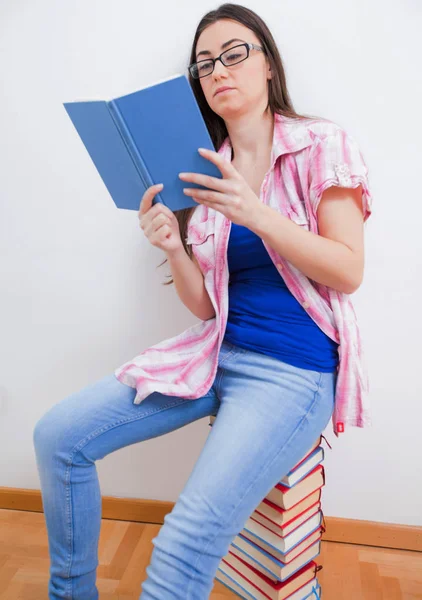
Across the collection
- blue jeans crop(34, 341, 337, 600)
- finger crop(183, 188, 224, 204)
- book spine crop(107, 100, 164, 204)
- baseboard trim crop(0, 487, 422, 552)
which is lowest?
baseboard trim crop(0, 487, 422, 552)

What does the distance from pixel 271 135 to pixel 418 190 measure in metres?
0.40

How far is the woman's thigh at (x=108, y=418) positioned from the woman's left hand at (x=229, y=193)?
14.9 inches

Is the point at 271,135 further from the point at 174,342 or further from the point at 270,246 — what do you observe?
the point at 174,342

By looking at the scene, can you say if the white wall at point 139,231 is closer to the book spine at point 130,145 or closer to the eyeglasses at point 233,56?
the eyeglasses at point 233,56

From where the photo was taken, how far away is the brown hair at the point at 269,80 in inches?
45.1

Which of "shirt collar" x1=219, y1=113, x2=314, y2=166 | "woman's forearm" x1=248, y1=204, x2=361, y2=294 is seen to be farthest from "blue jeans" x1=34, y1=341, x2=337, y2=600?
"shirt collar" x1=219, y1=113, x2=314, y2=166

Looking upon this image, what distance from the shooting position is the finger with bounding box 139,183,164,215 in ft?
3.26

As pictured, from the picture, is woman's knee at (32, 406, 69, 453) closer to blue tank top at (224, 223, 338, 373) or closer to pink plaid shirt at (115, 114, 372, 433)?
pink plaid shirt at (115, 114, 372, 433)

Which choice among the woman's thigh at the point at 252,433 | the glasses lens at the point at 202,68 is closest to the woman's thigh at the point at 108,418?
the woman's thigh at the point at 252,433

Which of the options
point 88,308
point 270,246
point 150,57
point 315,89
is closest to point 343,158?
point 270,246

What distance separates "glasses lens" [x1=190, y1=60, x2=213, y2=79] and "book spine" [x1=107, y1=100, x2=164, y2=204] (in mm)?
298

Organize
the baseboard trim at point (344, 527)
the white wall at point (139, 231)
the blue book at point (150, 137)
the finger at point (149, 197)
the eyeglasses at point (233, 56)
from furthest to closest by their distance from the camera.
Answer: the baseboard trim at point (344, 527), the white wall at point (139, 231), the eyeglasses at point (233, 56), the finger at point (149, 197), the blue book at point (150, 137)

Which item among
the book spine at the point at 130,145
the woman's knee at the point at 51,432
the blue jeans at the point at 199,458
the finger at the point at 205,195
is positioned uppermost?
the book spine at the point at 130,145

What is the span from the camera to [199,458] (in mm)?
966
